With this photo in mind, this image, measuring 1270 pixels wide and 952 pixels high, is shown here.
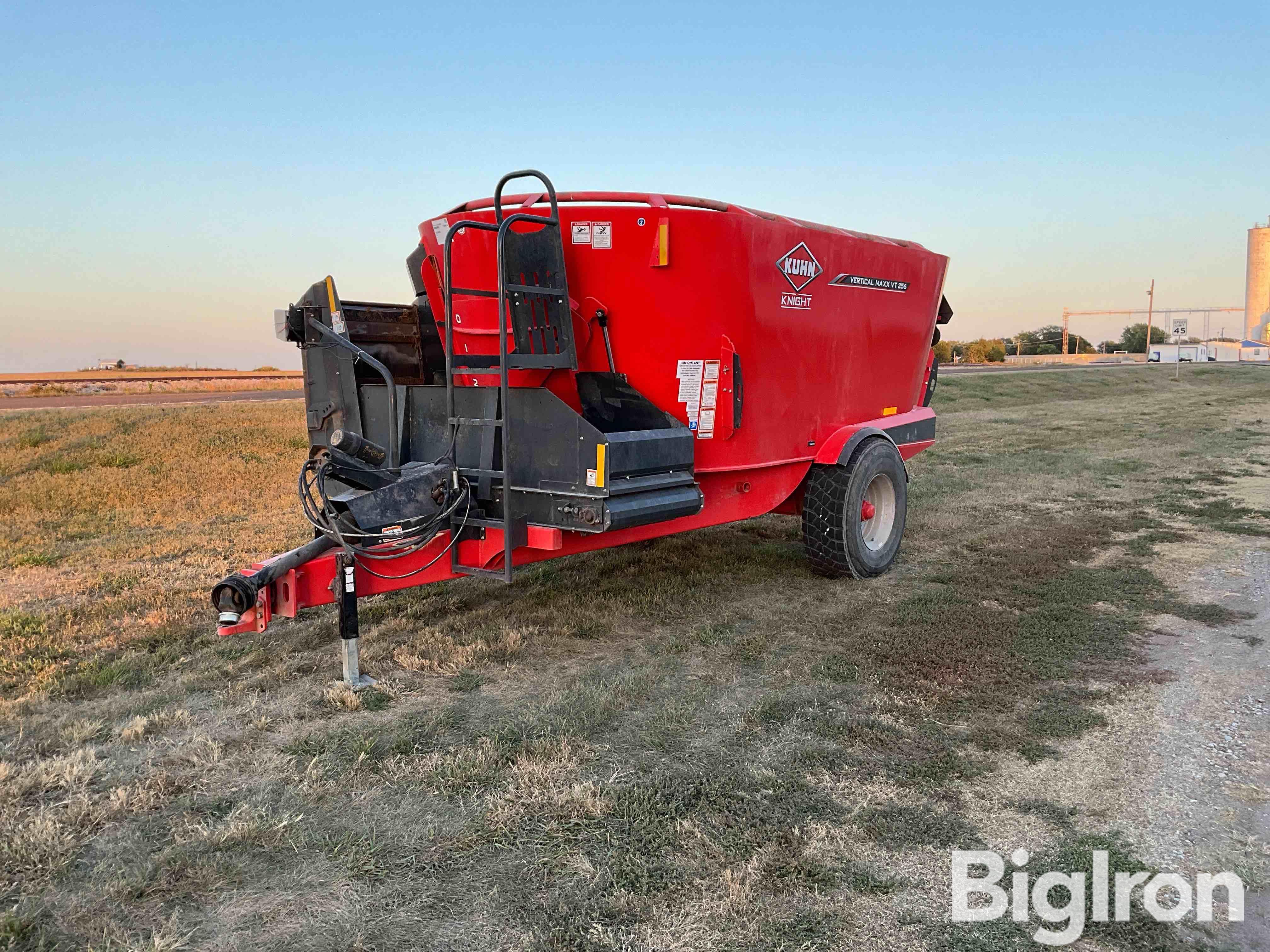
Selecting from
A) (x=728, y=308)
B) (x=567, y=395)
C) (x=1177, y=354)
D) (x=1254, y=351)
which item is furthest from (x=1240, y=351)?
(x=567, y=395)

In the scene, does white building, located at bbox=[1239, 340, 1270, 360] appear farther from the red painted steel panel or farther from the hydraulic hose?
the hydraulic hose

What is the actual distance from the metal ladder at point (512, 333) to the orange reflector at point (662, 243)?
503mm

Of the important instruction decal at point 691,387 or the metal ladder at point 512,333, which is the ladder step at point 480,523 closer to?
the metal ladder at point 512,333

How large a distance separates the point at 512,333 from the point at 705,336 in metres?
1.08

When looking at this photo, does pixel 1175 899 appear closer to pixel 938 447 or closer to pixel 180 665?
pixel 180 665

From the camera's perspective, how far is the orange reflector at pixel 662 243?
185 inches

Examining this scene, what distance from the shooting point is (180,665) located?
4.54m

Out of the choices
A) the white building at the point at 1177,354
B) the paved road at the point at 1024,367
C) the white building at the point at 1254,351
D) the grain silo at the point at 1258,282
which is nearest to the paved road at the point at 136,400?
the paved road at the point at 1024,367

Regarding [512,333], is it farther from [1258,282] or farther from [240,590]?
[1258,282]

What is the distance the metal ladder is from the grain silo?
383ft

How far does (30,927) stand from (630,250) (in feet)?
12.4

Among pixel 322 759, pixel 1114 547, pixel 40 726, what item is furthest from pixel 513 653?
pixel 1114 547

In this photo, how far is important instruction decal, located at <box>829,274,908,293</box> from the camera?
19.5ft

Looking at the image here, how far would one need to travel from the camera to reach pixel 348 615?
160 inches
